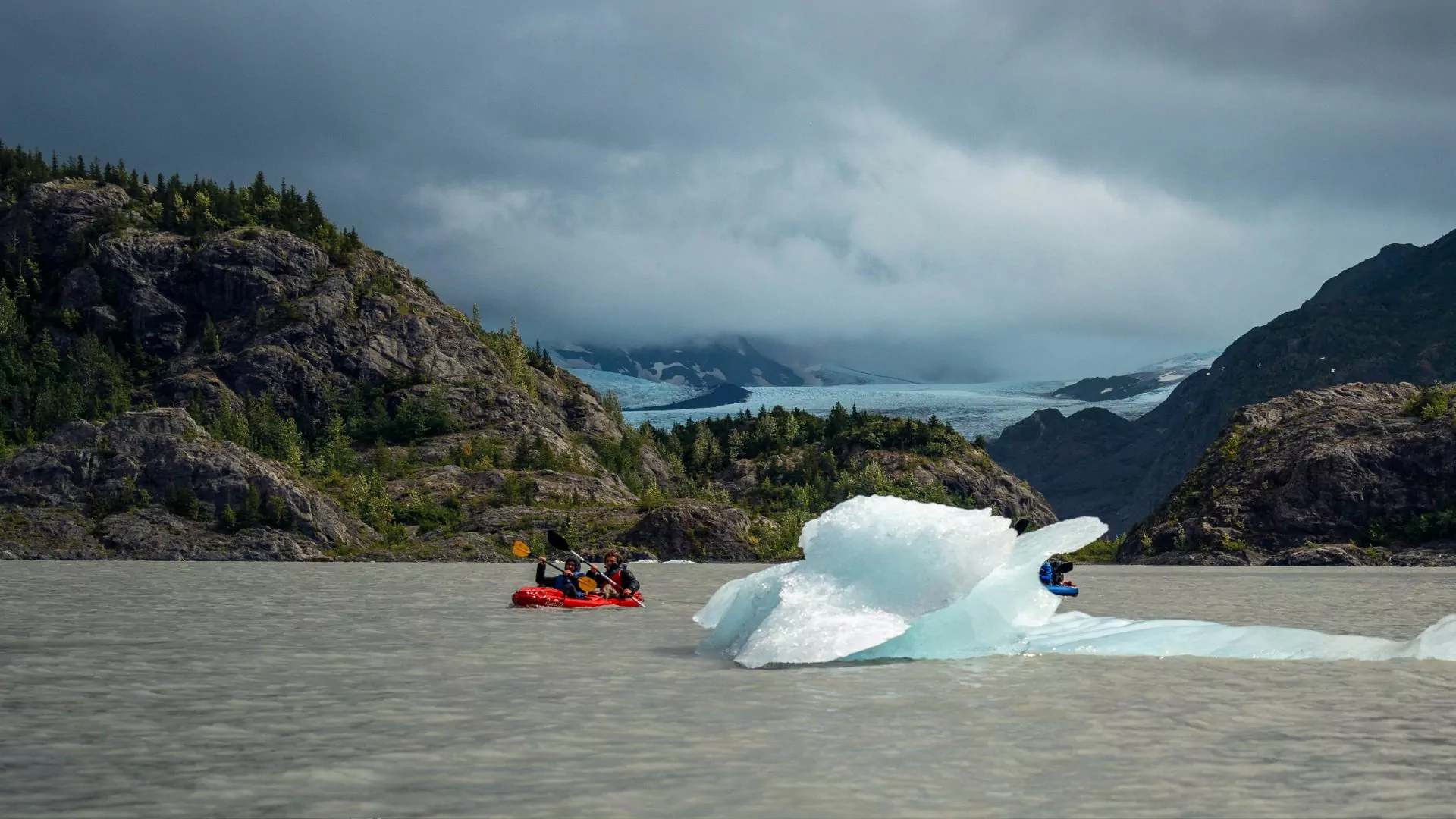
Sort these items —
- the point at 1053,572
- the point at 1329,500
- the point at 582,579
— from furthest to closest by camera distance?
the point at 1329,500
the point at 1053,572
the point at 582,579

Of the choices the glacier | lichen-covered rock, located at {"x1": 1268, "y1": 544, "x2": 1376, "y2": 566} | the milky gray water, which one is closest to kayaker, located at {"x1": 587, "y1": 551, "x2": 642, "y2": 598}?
the milky gray water

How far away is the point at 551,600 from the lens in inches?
1519

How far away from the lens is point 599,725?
15398 millimetres

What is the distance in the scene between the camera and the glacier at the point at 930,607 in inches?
838

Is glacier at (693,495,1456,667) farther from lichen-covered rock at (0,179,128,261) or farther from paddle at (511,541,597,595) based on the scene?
lichen-covered rock at (0,179,128,261)

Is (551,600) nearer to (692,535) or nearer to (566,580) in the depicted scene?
(566,580)

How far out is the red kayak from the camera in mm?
38469

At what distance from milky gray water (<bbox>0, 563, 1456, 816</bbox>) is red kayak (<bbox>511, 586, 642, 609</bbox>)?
9.46 meters

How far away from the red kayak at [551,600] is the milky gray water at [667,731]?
9.46 metres

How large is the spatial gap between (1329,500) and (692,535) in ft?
201

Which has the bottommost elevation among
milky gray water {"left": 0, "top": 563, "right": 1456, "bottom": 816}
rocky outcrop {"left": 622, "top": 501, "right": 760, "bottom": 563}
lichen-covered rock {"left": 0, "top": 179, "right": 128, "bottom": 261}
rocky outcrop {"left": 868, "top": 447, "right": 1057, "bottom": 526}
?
rocky outcrop {"left": 622, "top": 501, "right": 760, "bottom": 563}

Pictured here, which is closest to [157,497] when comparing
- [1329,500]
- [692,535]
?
[692,535]

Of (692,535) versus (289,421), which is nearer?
(692,535)

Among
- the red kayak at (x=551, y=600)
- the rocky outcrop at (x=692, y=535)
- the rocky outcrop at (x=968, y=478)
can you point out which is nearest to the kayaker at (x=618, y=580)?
the red kayak at (x=551, y=600)
